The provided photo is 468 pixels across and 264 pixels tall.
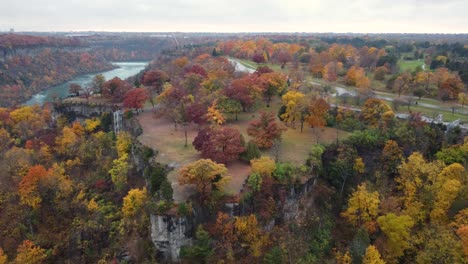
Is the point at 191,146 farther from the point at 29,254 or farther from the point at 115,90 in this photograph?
the point at 115,90

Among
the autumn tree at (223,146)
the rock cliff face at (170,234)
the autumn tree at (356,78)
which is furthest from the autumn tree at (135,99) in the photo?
the autumn tree at (356,78)

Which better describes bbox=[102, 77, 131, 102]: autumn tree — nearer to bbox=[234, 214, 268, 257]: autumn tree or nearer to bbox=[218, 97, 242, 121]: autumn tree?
bbox=[218, 97, 242, 121]: autumn tree

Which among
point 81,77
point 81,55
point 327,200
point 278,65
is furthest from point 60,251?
point 81,55

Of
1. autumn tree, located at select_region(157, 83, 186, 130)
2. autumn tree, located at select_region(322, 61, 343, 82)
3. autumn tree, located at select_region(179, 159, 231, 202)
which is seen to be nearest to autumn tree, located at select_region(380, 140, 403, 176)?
Result: autumn tree, located at select_region(179, 159, 231, 202)

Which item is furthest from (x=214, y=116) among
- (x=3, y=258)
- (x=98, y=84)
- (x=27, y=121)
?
(x=27, y=121)

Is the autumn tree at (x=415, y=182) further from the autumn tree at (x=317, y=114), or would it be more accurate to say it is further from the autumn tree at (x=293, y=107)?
the autumn tree at (x=293, y=107)

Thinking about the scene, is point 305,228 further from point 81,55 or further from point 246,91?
point 81,55

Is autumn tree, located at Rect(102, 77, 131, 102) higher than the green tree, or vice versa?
autumn tree, located at Rect(102, 77, 131, 102)
